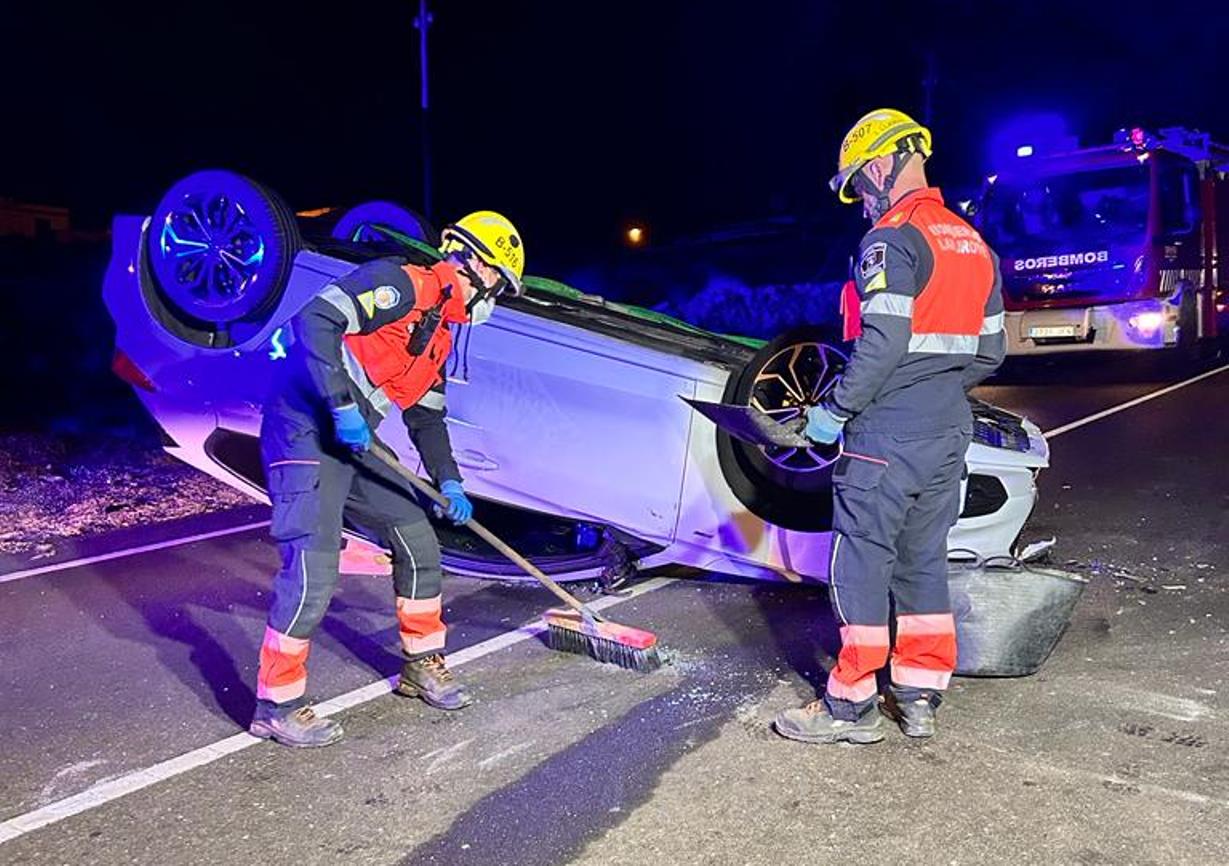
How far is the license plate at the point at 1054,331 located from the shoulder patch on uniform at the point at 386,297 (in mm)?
11061

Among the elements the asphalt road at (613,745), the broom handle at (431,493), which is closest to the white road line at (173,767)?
the asphalt road at (613,745)

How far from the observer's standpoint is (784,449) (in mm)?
4297

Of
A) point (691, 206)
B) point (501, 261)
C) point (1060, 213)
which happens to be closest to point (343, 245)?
point (501, 261)

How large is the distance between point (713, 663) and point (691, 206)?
44872 mm

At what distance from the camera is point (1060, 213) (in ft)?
42.1

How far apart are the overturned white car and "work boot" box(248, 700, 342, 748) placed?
1.57m

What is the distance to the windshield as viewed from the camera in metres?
12.4

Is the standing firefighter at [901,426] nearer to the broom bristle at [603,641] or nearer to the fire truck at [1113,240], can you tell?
the broom bristle at [603,641]

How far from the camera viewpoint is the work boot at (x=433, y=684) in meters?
3.67

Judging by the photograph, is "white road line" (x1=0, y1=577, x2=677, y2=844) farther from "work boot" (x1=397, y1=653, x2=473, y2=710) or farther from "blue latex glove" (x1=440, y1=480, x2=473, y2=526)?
"blue latex glove" (x1=440, y1=480, x2=473, y2=526)

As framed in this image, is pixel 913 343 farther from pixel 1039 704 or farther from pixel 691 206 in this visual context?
pixel 691 206

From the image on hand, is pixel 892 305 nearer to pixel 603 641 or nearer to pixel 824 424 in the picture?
pixel 824 424

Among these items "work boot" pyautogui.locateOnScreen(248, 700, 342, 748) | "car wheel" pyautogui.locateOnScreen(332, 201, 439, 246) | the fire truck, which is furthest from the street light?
"work boot" pyautogui.locateOnScreen(248, 700, 342, 748)

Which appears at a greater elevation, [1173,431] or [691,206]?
[691,206]
